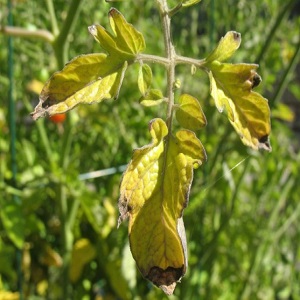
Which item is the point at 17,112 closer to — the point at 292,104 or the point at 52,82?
the point at 52,82

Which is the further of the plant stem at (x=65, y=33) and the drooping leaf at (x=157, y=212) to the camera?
the plant stem at (x=65, y=33)

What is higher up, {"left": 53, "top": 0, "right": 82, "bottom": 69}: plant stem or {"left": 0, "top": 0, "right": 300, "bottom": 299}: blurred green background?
{"left": 53, "top": 0, "right": 82, "bottom": 69}: plant stem

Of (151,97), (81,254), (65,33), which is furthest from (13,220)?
(151,97)

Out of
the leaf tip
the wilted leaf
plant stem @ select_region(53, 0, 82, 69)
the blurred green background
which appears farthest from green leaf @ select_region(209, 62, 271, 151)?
the wilted leaf

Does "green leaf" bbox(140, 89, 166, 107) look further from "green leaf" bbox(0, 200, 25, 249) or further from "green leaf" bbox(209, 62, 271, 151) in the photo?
"green leaf" bbox(0, 200, 25, 249)

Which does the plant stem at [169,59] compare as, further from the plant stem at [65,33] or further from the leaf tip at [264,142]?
the plant stem at [65,33]

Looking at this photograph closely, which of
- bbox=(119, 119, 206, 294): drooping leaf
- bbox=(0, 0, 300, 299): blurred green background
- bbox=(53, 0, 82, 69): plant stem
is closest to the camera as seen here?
bbox=(119, 119, 206, 294): drooping leaf

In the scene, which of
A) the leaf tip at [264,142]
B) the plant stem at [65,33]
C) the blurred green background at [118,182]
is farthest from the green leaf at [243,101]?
the blurred green background at [118,182]

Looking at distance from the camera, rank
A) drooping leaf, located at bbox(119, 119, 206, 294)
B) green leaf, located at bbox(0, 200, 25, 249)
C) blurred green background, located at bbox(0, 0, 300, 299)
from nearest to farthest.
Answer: drooping leaf, located at bbox(119, 119, 206, 294), green leaf, located at bbox(0, 200, 25, 249), blurred green background, located at bbox(0, 0, 300, 299)

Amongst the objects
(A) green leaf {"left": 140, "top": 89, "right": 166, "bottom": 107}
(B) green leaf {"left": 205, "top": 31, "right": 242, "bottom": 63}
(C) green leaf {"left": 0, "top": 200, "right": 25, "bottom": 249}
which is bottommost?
(C) green leaf {"left": 0, "top": 200, "right": 25, "bottom": 249}
